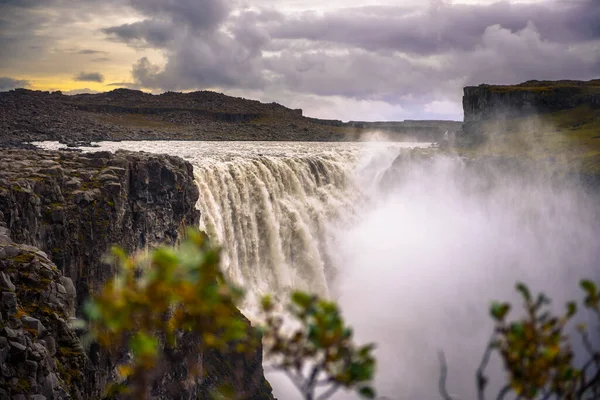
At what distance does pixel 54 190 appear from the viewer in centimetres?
1800

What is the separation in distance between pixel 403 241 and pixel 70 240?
43006 millimetres

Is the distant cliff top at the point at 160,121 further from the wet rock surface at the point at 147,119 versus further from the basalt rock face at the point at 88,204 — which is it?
the basalt rock face at the point at 88,204

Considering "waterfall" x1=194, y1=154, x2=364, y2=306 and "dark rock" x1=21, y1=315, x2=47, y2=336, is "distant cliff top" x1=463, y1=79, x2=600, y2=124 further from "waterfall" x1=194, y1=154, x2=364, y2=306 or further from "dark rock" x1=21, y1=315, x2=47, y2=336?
"dark rock" x1=21, y1=315, x2=47, y2=336

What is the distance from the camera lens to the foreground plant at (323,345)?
375 cm

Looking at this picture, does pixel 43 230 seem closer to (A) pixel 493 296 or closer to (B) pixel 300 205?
(B) pixel 300 205

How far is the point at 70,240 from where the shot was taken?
58.7 feet

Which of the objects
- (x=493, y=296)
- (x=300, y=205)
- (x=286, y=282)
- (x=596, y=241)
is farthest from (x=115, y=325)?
(x=596, y=241)

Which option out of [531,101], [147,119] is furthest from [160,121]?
[531,101]

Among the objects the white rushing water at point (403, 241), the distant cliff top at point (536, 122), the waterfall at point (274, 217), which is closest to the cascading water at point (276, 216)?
the waterfall at point (274, 217)

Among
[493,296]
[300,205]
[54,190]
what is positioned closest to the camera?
[54,190]

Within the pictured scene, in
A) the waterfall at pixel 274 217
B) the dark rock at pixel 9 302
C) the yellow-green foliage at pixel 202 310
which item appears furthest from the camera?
the waterfall at pixel 274 217

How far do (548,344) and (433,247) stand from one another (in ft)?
176

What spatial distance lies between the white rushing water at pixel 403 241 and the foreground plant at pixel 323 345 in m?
29.2

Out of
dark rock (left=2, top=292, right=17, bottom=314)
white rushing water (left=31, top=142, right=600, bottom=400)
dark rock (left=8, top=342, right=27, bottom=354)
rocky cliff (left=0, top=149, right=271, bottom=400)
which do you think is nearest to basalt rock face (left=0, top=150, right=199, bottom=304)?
rocky cliff (left=0, top=149, right=271, bottom=400)
